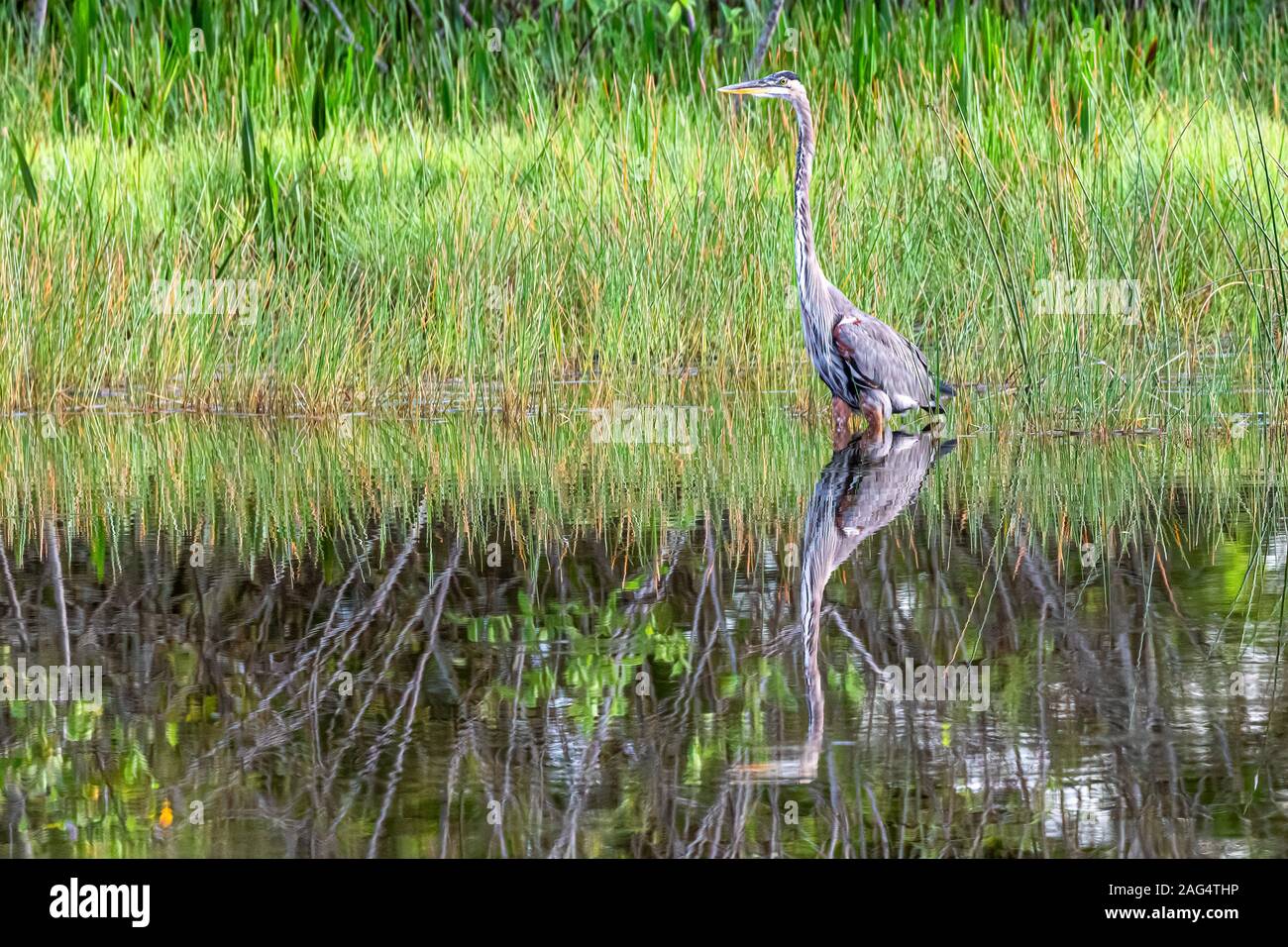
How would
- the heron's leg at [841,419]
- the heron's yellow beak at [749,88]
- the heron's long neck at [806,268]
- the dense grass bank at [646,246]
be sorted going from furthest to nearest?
the dense grass bank at [646,246]
the heron's yellow beak at [749,88]
the heron's leg at [841,419]
the heron's long neck at [806,268]

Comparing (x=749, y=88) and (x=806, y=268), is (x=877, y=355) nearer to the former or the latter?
(x=806, y=268)

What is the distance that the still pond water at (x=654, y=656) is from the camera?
3379 millimetres

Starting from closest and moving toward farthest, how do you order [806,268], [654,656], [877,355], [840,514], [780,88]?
1. [654,656]
2. [840,514]
3. [877,355]
4. [806,268]
5. [780,88]

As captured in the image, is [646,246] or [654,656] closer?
[654,656]

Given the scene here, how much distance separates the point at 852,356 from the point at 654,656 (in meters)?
3.60

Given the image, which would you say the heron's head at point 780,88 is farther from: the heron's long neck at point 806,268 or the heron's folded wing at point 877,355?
the heron's folded wing at point 877,355

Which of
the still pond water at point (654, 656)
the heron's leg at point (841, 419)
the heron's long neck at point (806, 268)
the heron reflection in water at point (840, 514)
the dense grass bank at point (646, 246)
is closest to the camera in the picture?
the still pond water at point (654, 656)

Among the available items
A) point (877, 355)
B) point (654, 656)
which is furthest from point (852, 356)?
point (654, 656)

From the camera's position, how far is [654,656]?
4.48 metres

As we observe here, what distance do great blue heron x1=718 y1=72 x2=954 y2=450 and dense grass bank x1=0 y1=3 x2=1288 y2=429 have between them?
18.9 inches

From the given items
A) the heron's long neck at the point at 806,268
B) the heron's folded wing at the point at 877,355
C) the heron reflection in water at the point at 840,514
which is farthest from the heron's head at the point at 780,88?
the heron reflection in water at the point at 840,514

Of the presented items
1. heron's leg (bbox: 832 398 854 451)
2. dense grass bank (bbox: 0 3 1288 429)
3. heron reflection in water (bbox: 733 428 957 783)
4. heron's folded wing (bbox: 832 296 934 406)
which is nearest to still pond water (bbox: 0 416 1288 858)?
heron reflection in water (bbox: 733 428 957 783)

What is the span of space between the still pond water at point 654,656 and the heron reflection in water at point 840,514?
0.02 meters

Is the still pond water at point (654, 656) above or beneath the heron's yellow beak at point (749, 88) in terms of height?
beneath
